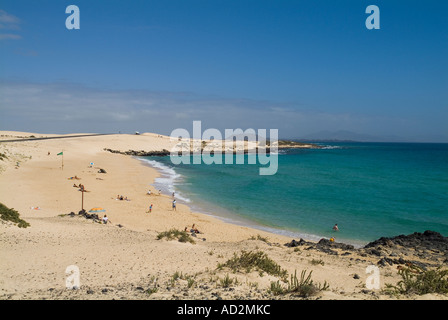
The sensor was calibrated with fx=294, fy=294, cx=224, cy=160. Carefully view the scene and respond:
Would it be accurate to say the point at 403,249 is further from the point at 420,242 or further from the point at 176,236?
the point at 176,236

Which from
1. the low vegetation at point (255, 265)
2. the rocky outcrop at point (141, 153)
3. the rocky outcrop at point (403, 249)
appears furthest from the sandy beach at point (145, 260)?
the rocky outcrop at point (141, 153)

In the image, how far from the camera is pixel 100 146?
3273 inches

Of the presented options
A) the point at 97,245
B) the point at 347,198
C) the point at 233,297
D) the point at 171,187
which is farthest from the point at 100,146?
the point at 233,297

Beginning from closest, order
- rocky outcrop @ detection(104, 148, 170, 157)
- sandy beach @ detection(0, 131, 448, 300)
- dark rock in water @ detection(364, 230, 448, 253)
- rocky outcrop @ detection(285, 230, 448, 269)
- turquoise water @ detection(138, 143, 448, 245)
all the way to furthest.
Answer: sandy beach @ detection(0, 131, 448, 300) → rocky outcrop @ detection(285, 230, 448, 269) → dark rock in water @ detection(364, 230, 448, 253) → turquoise water @ detection(138, 143, 448, 245) → rocky outcrop @ detection(104, 148, 170, 157)

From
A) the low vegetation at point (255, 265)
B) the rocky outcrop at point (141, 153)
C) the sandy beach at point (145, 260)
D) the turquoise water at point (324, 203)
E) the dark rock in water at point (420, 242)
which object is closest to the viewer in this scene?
the sandy beach at point (145, 260)

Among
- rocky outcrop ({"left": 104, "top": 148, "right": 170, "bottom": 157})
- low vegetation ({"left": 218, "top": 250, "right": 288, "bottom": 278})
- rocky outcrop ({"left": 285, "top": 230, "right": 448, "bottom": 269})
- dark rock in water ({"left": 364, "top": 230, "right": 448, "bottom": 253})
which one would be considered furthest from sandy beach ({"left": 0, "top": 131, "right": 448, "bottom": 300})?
rocky outcrop ({"left": 104, "top": 148, "right": 170, "bottom": 157})

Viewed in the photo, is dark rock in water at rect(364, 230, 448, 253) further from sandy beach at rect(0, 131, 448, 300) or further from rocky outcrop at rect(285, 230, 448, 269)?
sandy beach at rect(0, 131, 448, 300)

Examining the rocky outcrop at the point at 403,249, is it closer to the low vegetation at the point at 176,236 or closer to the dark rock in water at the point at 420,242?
the dark rock in water at the point at 420,242

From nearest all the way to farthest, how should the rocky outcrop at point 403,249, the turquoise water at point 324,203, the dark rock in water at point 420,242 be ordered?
the rocky outcrop at point 403,249 → the dark rock in water at point 420,242 → the turquoise water at point 324,203

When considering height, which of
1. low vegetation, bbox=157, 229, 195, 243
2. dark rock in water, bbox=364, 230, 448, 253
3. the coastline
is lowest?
the coastline

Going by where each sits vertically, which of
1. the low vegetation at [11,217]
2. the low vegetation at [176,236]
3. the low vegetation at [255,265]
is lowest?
the low vegetation at [176,236]
